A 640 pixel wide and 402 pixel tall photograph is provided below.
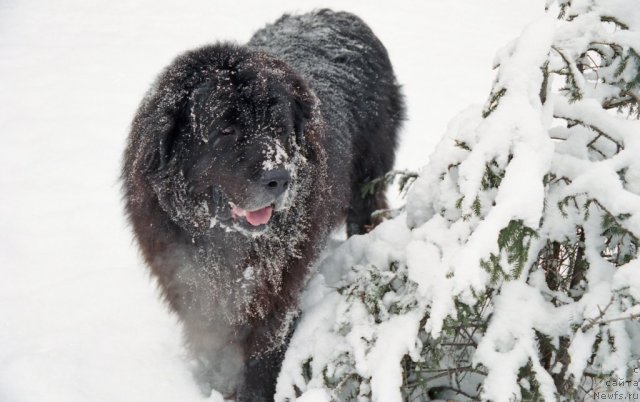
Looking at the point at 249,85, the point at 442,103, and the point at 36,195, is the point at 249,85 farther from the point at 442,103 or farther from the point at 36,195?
the point at 442,103

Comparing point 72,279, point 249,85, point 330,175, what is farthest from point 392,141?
point 72,279

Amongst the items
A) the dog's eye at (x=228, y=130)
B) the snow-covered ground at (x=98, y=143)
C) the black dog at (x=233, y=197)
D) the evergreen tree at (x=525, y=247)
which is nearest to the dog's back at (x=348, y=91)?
the black dog at (x=233, y=197)

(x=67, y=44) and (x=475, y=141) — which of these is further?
(x=67, y=44)

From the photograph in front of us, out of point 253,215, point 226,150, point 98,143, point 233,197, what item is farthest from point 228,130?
point 98,143

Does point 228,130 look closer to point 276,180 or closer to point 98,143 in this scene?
point 276,180

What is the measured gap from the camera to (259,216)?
2.55m

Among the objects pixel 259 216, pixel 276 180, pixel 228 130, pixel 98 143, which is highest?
pixel 228 130

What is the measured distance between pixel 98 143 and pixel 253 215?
3981mm

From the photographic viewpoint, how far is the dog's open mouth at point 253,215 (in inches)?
99.3

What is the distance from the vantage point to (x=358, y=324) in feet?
8.16

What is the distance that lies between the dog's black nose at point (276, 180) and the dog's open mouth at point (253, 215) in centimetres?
16

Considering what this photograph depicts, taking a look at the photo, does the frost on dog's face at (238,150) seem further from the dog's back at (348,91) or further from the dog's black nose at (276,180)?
the dog's back at (348,91)

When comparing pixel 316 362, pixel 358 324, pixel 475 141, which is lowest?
pixel 316 362

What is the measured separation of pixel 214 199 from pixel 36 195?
116 inches
